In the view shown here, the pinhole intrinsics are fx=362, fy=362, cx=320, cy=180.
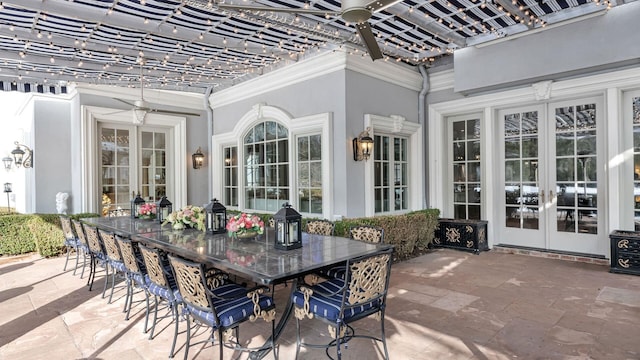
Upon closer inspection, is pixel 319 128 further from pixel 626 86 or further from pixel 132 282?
pixel 626 86

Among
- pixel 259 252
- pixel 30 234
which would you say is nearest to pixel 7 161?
pixel 30 234

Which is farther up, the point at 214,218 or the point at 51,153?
the point at 51,153

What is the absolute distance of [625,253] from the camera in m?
4.64

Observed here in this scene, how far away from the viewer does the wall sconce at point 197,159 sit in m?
7.68

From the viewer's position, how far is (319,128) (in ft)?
18.0

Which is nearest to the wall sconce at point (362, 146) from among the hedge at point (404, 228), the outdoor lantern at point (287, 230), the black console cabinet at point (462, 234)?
the hedge at point (404, 228)

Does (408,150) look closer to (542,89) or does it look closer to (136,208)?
(542,89)

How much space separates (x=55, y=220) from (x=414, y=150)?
6.24 meters

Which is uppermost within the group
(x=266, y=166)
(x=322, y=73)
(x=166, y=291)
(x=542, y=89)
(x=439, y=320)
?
(x=322, y=73)

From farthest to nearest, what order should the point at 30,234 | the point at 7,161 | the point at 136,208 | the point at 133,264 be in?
the point at 7,161 < the point at 30,234 < the point at 136,208 < the point at 133,264

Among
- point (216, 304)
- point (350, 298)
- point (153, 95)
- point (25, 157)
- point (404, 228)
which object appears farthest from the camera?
point (153, 95)

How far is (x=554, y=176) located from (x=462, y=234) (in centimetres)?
166

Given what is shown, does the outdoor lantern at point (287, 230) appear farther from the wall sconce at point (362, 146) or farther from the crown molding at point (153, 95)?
the crown molding at point (153, 95)

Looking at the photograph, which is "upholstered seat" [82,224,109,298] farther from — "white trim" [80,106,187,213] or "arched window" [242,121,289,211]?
"arched window" [242,121,289,211]
